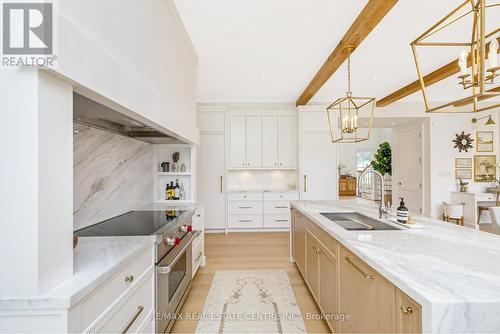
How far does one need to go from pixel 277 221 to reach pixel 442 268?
4151 mm

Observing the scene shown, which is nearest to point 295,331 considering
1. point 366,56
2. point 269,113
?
point 366,56

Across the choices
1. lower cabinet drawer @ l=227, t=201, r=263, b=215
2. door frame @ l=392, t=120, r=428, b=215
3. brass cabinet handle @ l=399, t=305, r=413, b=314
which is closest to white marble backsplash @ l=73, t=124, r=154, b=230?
brass cabinet handle @ l=399, t=305, r=413, b=314

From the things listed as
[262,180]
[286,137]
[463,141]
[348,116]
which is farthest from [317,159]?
[463,141]

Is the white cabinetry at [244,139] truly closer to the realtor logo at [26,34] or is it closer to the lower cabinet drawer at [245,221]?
the lower cabinet drawer at [245,221]

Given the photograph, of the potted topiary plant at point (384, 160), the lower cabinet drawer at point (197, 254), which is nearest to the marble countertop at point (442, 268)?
the lower cabinet drawer at point (197, 254)

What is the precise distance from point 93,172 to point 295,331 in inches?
82.0

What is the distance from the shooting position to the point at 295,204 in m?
3.02

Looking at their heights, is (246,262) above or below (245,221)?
below

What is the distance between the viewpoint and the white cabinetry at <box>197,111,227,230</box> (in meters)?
5.02

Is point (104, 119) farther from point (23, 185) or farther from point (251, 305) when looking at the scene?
point (251, 305)

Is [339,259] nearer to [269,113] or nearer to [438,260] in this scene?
[438,260]

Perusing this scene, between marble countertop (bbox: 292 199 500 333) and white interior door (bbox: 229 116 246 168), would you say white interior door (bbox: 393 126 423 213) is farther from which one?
marble countertop (bbox: 292 199 500 333)

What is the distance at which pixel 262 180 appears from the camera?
5586 mm

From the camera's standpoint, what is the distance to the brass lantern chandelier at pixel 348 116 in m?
2.64
